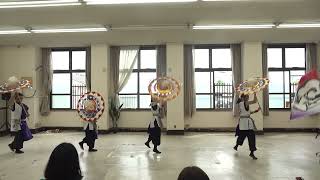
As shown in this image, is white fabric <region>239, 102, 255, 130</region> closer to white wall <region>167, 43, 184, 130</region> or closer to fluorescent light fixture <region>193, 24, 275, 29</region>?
fluorescent light fixture <region>193, 24, 275, 29</region>

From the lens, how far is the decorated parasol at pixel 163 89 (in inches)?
301

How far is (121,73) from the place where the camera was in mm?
11227

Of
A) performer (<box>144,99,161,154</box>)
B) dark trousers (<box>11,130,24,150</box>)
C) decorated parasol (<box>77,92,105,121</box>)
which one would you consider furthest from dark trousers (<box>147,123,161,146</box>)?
dark trousers (<box>11,130,24,150</box>)

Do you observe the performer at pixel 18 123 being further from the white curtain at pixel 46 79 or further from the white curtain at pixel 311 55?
the white curtain at pixel 311 55

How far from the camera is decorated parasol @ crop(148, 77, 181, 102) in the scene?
25.1 feet

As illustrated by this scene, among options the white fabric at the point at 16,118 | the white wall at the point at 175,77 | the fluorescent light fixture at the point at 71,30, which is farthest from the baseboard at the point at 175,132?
the white fabric at the point at 16,118

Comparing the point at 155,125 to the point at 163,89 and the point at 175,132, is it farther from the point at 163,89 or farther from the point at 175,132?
the point at 175,132

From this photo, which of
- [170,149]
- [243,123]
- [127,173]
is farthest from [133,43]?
[127,173]

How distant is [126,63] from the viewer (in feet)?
36.8

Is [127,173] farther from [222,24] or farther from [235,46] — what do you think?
[235,46]

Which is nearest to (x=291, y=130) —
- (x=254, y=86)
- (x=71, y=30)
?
(x=254, y=86)

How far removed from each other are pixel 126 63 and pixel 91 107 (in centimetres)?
362

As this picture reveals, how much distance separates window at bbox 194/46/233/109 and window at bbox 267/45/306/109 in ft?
4.68

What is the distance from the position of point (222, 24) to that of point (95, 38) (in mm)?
3982
